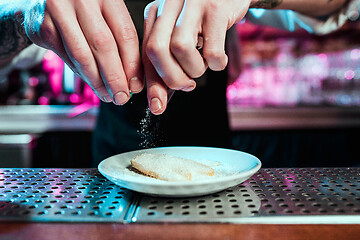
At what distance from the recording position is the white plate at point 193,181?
2.05 ft

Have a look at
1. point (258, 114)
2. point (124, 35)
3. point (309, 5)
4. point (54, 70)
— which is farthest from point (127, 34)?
point (54, 70)

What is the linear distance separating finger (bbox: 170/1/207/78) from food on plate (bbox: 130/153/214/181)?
0.21m

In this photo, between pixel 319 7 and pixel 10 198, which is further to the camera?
pixel 319 7

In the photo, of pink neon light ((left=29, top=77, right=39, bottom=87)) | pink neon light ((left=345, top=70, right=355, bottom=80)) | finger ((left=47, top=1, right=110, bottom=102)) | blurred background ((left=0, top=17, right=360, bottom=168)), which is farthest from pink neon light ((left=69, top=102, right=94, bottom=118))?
Result: pink neon light ((left=345, top=70, right=355, bottom=80))

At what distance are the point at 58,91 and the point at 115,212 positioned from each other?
8.96ft

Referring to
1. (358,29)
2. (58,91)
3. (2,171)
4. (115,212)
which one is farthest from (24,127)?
(358,29)

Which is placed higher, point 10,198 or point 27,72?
point 27,72

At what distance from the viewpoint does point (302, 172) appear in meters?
0.89

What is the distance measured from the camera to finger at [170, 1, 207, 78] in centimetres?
71

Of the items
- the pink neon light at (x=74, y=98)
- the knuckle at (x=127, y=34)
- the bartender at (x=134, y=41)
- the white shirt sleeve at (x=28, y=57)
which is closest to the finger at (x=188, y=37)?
the bartender at (x=134, y=41)

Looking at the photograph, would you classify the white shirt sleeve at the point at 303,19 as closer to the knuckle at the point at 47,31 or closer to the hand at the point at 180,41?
the hand at the point at 180,41

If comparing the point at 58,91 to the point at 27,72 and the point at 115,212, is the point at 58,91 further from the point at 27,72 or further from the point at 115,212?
the point at 115,212

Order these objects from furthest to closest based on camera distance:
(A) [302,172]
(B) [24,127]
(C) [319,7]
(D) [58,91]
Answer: (D) [58,91]
(B) [24,127]
(C) [319,7]
(A) [302,172]

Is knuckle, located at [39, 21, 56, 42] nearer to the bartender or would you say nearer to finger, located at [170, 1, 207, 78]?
the bartender
